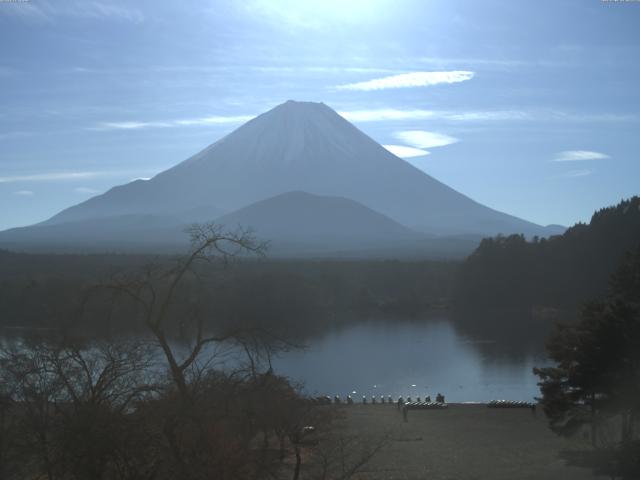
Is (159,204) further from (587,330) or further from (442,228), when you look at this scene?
(587,330)

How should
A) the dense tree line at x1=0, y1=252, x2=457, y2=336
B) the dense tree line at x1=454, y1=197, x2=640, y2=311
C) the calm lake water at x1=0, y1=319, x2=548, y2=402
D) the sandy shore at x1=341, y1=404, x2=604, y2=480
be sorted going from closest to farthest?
the sandy shore at x1=341, y1=404, x2=604, y2=480 → the calm lake water at x1=0, y1=319, x2=548, y2=402 → the dense tree line at x1=0, y1=252, x2=457, y2=336 → the dense tree line at x1=454, y1=197, x2=640, y2=311

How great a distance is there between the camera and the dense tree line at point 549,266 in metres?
29.2

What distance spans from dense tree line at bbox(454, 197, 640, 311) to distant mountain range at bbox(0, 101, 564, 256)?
159 ft

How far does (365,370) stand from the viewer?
17766 mm

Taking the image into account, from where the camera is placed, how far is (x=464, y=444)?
9.70m

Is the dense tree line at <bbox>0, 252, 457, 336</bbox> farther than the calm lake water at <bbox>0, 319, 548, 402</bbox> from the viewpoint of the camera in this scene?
Yes

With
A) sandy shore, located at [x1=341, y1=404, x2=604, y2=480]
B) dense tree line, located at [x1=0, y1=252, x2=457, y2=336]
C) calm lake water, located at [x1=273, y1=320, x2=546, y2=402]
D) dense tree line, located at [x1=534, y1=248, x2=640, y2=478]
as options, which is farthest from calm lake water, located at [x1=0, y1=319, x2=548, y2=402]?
dense tree line, located at [x1=534, y1=248, x2=640, y2=478]

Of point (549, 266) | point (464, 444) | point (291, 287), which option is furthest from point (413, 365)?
point (549, 266)

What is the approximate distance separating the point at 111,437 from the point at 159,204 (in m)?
104

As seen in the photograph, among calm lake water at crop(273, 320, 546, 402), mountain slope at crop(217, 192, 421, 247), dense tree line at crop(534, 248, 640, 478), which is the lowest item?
calm lake water at crop(273, 320, 546, 402)

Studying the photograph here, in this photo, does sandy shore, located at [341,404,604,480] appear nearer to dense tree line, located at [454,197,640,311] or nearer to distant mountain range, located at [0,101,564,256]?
dense tree line, located at [454,197,640,311]

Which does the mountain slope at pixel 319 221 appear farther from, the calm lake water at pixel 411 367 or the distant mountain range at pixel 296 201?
the calm lake water at pixel 411 367

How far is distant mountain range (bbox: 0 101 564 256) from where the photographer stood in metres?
89.7

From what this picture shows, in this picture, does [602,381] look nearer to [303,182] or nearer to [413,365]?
[413,365]
